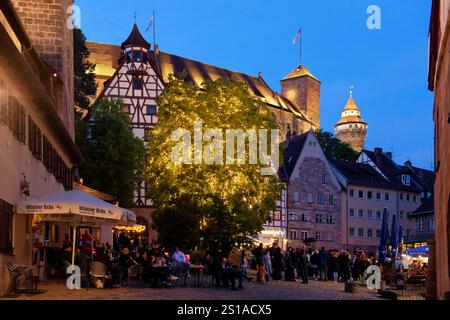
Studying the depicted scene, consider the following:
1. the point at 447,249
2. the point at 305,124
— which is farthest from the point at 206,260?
the point at 305,124

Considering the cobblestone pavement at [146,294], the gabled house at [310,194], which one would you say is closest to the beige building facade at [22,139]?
the cobblestone pavement at [146,294]

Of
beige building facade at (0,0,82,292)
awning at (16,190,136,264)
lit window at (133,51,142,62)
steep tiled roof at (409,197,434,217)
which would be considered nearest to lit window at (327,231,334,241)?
steep tiled roof at (409,197,434,217)

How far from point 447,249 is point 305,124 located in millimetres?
110564

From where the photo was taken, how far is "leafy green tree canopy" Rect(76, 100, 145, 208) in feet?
174

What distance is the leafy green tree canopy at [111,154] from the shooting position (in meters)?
53.0

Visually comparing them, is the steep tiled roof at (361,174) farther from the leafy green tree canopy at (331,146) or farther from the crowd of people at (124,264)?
the crowd of people at (124,264)

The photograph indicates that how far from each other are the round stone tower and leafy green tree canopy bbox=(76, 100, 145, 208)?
98.6 metres

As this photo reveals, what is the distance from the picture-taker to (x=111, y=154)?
52.4 metres

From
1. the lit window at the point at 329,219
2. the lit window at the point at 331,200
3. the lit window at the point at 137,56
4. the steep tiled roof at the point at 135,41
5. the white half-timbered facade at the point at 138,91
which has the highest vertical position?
the steep tiled roof at the point at 135,41

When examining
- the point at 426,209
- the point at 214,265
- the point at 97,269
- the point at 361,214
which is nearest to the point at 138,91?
the point at 426,209

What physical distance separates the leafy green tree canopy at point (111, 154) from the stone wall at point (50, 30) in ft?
55.8

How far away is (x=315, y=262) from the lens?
3669cm

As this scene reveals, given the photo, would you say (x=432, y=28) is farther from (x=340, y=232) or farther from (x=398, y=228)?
(x=340, y=232)

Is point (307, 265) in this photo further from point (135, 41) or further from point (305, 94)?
point (305, 94)
